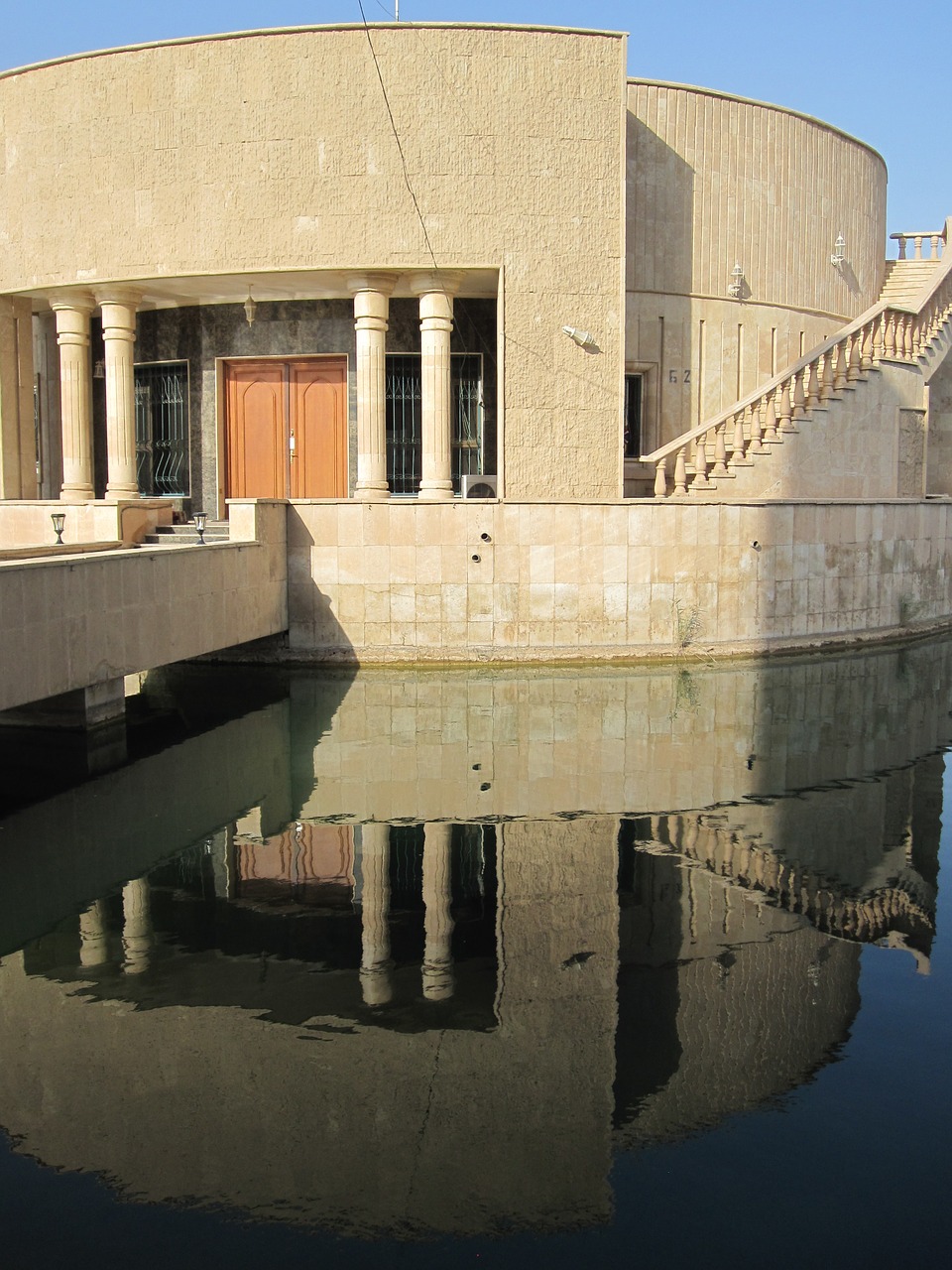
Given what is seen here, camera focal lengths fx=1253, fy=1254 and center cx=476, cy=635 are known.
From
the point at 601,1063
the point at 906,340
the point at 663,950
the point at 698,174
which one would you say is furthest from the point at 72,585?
the point at 906,340

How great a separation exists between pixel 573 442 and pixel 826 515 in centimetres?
383

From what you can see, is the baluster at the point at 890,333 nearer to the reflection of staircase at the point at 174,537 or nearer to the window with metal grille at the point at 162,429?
the reflection of staircase at the point at 174,537

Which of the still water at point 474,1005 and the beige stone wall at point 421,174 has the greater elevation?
the beige stone wall at point 421,174

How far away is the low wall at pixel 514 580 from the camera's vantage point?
50.3ft

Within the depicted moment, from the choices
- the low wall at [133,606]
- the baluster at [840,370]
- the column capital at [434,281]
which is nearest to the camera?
the low wall at [133,606]

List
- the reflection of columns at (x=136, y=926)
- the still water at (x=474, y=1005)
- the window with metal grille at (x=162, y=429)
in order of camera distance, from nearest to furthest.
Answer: the still water at (x=474, y=1005) → the reflection of columns at (x=136, y=926) → the window with metal grille at (x=162, y=429)

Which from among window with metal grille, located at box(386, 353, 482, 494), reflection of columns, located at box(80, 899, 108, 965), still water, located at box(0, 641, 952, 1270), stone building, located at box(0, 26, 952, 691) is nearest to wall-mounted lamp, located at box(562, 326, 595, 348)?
stone building, located at box(0, 26, 952, 691)

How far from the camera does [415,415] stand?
18438 millimetres

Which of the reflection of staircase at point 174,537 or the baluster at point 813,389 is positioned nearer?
the reflection of staircase at point 174,537

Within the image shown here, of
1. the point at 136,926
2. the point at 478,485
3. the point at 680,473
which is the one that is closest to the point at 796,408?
the point at 680,473

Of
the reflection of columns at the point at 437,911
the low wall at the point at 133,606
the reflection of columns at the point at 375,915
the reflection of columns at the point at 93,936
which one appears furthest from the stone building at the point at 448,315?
the reflection of columns at the point at 93,936

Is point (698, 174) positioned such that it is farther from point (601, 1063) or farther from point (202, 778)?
point (601, 1063)

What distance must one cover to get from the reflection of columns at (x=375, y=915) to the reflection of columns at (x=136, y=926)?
1.15m

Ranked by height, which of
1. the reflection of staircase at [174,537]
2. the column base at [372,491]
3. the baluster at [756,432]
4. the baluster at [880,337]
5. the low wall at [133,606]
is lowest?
the low wall at [133,606]
